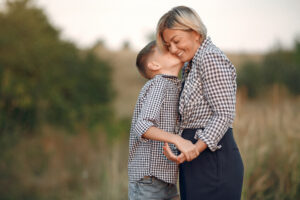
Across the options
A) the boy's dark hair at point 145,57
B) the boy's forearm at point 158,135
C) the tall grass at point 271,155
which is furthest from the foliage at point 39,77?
the boy's forearm at point 158,135

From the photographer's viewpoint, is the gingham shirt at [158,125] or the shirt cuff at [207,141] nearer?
the shirt cuff at [207,141]

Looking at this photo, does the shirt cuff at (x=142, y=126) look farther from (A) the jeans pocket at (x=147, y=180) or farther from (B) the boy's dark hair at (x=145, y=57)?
(B) the boy's dark hair at (x=145, y=57)

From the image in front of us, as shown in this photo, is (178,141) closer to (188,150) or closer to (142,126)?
(188,150)

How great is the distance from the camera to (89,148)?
10.7 metres

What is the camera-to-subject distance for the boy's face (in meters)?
2.39

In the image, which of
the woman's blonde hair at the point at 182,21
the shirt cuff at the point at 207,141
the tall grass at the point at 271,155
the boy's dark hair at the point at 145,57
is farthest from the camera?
the tall grass at the point at 271,155

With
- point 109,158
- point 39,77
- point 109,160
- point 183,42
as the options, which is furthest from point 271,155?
point 39,77

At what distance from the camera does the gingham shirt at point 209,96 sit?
201 centimetres

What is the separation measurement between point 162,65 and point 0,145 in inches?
315

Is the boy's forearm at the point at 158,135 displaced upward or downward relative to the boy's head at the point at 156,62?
downward

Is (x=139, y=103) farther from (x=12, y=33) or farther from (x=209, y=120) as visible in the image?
(x=12, y=33)

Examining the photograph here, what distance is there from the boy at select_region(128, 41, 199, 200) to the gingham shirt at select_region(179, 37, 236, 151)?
0.12 m

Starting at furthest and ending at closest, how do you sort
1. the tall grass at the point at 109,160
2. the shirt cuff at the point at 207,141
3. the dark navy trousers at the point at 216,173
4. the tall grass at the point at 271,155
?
the tall grass at the point at 109,160 < the tall grass at the point at 271,155 < the dark navy trousers at the point at 216,173 < the shirt cuff at the point at 207,141

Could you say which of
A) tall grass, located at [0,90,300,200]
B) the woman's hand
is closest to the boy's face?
the woman's hand
